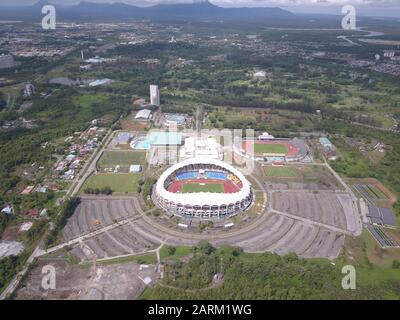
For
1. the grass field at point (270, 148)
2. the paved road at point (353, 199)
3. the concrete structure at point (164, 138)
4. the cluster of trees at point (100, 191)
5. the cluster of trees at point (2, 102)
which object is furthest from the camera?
the cluster of trees at point (2, 102)

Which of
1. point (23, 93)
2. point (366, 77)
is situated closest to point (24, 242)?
point (23, 93)

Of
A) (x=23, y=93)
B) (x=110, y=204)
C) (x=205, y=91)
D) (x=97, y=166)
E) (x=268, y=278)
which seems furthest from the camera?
(x=205, y=91)

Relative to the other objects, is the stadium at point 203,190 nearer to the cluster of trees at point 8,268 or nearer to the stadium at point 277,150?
the stadium at point 277,150

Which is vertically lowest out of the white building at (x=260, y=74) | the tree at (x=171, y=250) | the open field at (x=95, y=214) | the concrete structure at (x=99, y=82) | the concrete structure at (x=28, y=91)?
the tree at (x=171, y=250)

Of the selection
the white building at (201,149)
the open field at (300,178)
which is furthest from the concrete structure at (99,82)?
the open field at (300,178)

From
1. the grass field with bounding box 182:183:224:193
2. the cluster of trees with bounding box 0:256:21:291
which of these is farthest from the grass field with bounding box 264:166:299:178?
the cluster of trees with bounding box 0:256:21:291

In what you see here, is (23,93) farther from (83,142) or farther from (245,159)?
(245,159)
